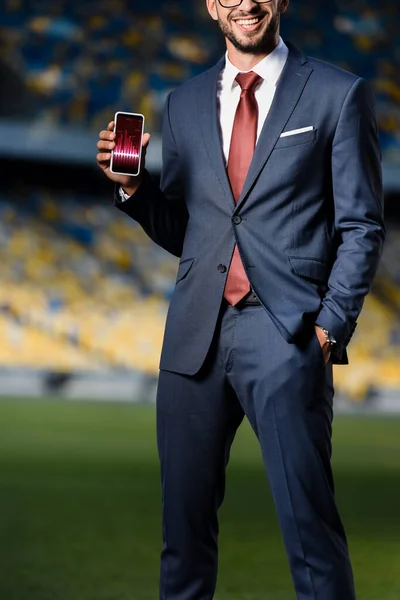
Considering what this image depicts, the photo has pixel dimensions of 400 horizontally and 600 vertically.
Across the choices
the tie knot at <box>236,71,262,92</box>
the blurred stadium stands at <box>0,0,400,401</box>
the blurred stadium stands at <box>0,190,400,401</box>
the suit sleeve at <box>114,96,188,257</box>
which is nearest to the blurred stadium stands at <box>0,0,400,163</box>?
the blurred stadium stands at <box>0,0,400,401</box>

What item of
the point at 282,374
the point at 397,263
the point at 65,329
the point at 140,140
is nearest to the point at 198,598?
the point at 282,374

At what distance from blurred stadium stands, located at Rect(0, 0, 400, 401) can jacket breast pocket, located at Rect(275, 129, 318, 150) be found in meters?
9.25

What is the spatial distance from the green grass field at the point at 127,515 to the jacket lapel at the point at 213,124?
1442 millimetres

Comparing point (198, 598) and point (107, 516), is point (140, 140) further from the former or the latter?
point (107, 516)

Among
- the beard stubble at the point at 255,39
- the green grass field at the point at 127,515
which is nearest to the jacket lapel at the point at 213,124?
the beard stubble at the point at 255,39

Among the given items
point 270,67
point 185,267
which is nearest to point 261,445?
point 185,267

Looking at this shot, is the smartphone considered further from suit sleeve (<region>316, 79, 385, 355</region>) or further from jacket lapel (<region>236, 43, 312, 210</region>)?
suit sleeve (<region>316, 79, 385, 355</region>)

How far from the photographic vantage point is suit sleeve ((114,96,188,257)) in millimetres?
2162

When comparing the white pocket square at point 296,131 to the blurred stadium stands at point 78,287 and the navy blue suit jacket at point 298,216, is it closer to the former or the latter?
the navy blue suit jacket at point 298,216

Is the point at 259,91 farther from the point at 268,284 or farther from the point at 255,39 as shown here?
the point at 268,284

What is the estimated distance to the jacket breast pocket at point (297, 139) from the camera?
206cm

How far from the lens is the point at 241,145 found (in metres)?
2.12

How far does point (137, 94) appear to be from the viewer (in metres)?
13.6

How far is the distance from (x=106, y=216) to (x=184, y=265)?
37.3ft
